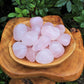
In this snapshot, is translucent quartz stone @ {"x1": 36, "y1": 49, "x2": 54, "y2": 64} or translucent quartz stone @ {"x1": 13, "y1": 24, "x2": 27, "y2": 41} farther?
translucent quartz stone @ {"x1": 13, "y1": 24, "x2": 27, "y2": 41}

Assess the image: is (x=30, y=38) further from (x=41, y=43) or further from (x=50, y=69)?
(x=50, y=69)

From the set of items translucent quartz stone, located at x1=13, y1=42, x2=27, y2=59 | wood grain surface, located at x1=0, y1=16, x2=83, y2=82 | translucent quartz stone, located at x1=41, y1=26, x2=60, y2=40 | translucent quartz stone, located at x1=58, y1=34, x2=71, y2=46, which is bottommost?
wood grain surface, located at x1=0, y1=16, x2=83, y2=82

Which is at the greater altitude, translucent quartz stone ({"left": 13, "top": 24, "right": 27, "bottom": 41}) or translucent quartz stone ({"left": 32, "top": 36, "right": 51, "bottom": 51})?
translucent quartz stone ({"left": 13, "top": 24, "right": 27, "bottom": 41})

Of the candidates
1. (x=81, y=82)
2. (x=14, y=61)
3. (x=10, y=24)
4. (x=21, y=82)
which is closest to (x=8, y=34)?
(x=10, y=24)

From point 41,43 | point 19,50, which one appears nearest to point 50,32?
point 41,43

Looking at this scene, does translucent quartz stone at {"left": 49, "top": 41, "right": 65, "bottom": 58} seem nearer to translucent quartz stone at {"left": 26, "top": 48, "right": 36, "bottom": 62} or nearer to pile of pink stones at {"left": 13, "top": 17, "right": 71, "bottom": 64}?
pile of pink stones at {"left": 13, "top": 17, "right": 71, "bottom": 64}

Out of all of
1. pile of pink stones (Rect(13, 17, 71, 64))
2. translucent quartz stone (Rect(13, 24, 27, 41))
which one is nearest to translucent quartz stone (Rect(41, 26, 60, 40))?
pile of pink stones (Rect(13, 17, 71, 64))
